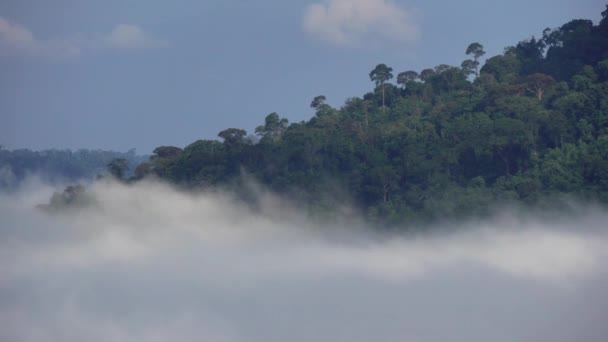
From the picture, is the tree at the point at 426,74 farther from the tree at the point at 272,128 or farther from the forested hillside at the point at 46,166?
the forested hillside at the point at 46,166

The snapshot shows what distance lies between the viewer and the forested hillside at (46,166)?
42.2m

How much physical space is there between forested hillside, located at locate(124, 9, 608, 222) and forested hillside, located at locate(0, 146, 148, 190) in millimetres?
13020

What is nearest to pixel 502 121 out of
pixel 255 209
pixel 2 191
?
pixel 255 209

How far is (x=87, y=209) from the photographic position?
2817cm

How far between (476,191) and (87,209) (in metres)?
14.4

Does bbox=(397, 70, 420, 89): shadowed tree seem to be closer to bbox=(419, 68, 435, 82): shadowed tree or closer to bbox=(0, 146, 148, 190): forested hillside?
bbox=(419, 68, 435, 82): shadowed tree

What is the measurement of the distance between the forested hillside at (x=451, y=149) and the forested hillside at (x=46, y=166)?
13.0 m

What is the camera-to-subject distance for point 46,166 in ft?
157

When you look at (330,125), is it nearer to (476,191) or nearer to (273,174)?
(273,174)

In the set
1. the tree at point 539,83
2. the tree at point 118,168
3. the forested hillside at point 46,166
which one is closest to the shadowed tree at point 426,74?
the tree at point 539,83

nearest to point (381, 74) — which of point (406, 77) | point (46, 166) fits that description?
A: point (406, 77)

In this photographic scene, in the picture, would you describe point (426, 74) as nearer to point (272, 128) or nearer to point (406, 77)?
point (406, 77)

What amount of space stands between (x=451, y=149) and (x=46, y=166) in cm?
3198

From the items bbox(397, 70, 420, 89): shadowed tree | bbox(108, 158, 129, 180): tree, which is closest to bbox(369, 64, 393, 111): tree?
bbox(397, 70, 420, 89): shadowed tree
